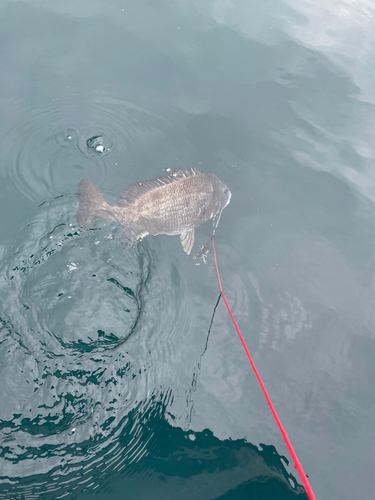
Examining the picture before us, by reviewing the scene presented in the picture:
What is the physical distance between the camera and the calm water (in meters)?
3.61

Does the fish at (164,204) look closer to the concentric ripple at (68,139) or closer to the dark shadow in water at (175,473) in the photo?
the concentric ripple at (68,139)

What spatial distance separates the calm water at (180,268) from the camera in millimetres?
3607

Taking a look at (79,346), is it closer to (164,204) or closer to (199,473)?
(199,473)

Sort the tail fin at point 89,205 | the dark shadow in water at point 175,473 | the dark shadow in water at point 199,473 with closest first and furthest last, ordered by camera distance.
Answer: the dark shadow in water at point 175,473 < the dark shadow in water at point 199,473 < the tail fin at point 89,205

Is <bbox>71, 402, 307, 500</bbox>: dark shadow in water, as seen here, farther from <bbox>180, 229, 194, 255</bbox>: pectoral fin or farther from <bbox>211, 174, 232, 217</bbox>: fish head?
<bbox>211, 174, 232, 217</bbox>: fish head

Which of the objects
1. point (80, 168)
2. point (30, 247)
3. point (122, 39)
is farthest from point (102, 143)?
point (122, 39)

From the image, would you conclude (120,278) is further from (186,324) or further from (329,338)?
(329,338)

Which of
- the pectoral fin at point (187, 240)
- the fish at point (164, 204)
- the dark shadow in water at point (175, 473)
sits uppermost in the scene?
the fish at point (164, 204)

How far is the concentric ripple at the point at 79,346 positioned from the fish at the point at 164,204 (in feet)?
0.70

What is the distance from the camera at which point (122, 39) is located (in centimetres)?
651

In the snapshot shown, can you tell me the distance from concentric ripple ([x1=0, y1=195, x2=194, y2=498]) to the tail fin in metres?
0.18

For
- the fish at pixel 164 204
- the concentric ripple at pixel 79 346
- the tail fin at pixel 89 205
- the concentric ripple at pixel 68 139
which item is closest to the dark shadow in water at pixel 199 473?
the concentric ripple at pixel 79 346

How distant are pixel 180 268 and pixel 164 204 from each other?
3.06ft

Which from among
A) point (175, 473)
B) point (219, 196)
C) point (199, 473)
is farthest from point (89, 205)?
point (199, 473)
